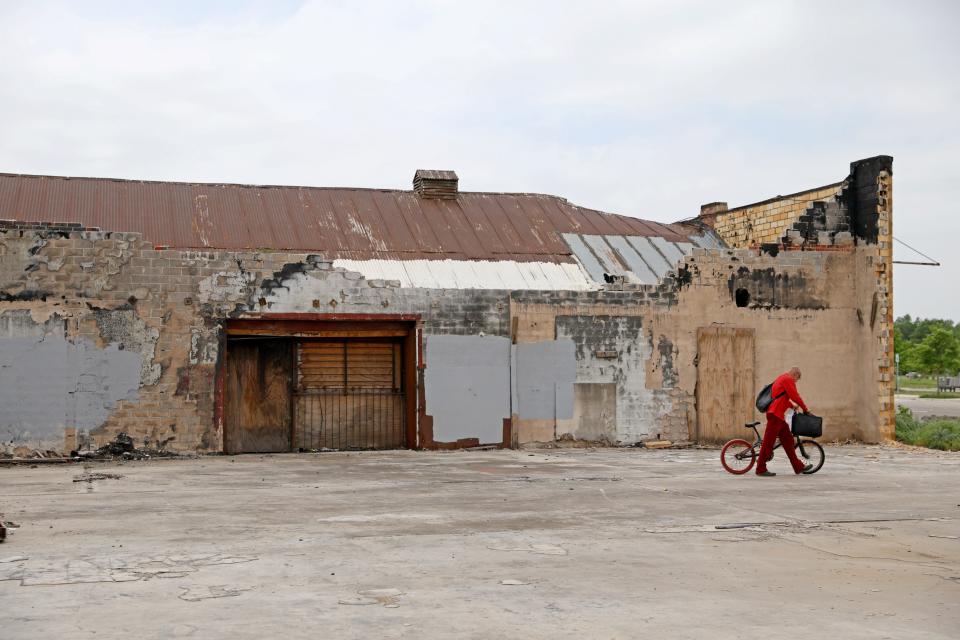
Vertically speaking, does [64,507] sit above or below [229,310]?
below

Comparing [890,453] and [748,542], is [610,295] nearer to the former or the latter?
[890,453]

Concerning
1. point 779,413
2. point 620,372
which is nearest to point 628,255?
point 620,372

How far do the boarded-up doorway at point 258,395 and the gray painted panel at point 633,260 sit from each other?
7.43 m

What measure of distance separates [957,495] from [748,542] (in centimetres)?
496

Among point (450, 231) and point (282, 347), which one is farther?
point (450, 231)

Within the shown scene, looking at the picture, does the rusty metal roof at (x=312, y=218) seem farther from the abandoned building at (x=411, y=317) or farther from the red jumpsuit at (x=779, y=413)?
the red jumpsuit at (x=779, y=413)

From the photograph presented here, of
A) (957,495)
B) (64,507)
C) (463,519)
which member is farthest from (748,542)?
(64,507)

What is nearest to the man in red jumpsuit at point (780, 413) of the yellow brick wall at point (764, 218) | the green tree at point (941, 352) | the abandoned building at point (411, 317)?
the abandoned building at point (411, 317)

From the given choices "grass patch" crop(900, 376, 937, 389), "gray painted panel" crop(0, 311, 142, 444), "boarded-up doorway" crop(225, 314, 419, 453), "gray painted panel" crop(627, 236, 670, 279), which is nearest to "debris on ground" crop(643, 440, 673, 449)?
"gray painted panel" crop(627, 236, 670, 279)

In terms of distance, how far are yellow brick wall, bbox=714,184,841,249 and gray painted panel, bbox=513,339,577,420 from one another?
5.59 metres

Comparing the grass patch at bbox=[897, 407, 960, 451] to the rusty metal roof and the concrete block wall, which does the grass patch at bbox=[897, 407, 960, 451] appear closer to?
the rusty metal roof

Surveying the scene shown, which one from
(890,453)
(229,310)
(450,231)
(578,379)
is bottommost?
(890,453)

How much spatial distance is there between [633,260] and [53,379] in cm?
1175

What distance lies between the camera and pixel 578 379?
20141 millimetres
